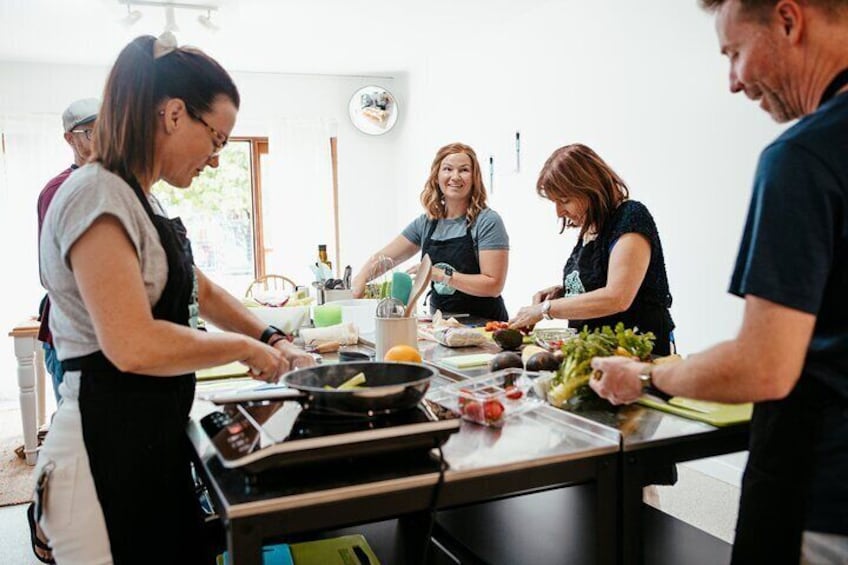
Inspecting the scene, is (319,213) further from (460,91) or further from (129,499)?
(129,499)

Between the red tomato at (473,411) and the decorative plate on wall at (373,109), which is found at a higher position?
the decorative plate on wall at (373,109)

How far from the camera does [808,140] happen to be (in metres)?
0.86

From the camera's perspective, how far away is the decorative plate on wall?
20.6 ft

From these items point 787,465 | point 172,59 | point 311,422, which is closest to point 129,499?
point 311,422

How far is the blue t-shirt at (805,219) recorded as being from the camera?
0.85 meters

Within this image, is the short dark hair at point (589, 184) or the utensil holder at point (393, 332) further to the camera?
the short dark hair at point (589, 184)

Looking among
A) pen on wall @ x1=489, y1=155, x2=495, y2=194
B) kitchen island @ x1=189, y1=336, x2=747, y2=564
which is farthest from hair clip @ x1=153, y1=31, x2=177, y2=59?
pen on wall @ x1=489, y1=155, x2=495, y2=194

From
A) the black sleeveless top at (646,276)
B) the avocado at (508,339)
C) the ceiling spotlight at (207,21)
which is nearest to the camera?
the avocado at (508,339)

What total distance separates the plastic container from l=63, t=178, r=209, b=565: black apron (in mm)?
468

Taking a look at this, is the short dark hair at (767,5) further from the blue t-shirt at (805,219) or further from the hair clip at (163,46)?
the hair clip at (163,46)

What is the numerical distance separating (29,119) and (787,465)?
5.85 m

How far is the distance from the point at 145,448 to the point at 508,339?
1.02 m

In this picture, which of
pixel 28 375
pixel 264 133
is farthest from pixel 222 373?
pixel 264 133

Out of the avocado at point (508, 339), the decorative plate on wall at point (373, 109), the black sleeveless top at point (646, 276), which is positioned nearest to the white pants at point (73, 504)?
the avocado at point (508, 339)
